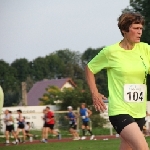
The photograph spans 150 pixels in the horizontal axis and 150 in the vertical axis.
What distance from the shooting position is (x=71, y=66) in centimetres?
12912

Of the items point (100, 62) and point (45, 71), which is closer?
point (100, 62)

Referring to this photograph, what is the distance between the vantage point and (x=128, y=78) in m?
6.89

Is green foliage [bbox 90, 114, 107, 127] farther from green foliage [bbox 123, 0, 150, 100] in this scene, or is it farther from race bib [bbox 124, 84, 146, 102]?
race bib [bbox 124, 84, 146, 102]

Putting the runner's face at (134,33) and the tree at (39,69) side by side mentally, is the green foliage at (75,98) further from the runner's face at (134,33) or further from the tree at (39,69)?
the tree at (39,69)

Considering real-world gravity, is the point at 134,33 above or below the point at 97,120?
above

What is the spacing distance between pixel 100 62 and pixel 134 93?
666 mm

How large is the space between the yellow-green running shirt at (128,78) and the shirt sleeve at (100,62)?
68mm

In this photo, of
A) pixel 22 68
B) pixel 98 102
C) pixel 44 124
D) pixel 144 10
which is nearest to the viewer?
pixel 98 102

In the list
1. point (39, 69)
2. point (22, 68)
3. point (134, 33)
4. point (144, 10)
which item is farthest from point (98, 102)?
point (39, 69)

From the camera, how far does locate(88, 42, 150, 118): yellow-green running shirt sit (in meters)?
6.86

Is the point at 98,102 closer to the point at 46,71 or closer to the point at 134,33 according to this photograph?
the point at 134,33

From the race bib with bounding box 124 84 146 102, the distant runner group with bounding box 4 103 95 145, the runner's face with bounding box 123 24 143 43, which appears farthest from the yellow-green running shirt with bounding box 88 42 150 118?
the distant runner group with bounding box 4 103 95 145

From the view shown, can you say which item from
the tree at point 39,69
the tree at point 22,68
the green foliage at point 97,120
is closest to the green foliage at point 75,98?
the green foliage at point 97,120

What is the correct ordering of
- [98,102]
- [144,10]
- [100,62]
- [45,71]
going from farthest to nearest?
[45,71]
[144,10]
[100,62]
[98,102]
